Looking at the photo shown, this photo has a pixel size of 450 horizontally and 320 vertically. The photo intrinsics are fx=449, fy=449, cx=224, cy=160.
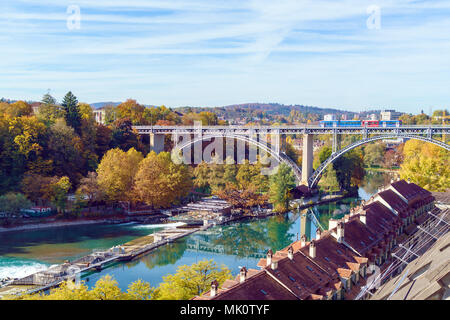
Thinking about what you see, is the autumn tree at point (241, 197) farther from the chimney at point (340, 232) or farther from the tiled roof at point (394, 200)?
the chimney at point (340, 232)

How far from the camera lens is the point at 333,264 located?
9.89 m

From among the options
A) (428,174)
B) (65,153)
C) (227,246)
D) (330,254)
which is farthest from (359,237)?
(65,153)

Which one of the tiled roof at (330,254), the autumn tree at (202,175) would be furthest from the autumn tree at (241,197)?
the tiled roof at (330,254)

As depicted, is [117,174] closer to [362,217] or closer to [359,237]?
[362,217]

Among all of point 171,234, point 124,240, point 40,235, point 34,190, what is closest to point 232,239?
point 171,234

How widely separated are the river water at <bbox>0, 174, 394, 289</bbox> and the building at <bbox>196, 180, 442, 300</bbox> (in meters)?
3.92

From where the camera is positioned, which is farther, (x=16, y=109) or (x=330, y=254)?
(x=16, y=109)

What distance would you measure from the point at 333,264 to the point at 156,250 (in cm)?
840

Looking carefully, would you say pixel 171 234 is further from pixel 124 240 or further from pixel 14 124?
pixel 14 124
